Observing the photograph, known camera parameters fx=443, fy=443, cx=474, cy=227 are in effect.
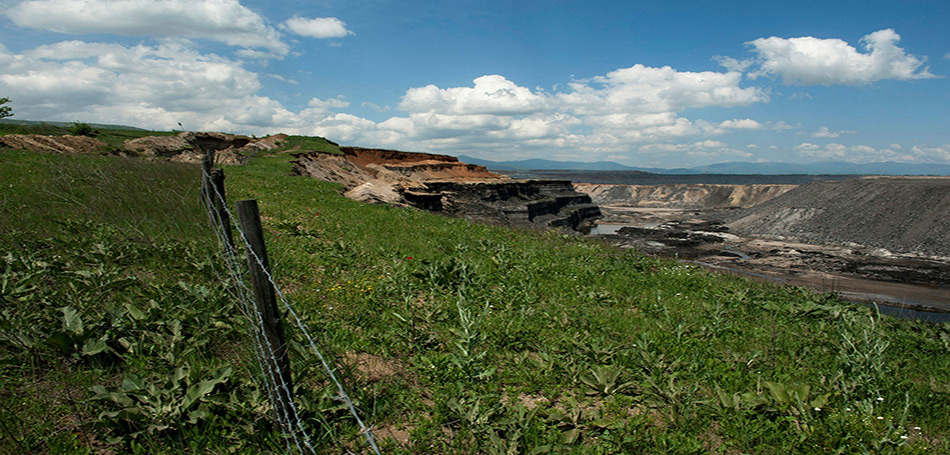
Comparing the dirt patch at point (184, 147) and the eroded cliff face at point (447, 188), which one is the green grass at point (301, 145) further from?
the dirt patch at point (184, 147)

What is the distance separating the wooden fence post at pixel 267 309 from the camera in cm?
284

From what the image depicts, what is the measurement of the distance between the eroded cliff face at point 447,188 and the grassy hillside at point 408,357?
14.8m

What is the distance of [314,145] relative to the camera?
119 ft

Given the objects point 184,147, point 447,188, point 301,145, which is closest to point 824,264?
point 447,188

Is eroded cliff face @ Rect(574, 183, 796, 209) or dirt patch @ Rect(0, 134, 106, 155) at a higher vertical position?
dirt patch @ Rect(0, 134, 106, 155)

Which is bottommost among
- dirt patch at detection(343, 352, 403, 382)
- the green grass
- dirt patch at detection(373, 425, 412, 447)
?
dirt patch at detection(373, 425, 412, 447)

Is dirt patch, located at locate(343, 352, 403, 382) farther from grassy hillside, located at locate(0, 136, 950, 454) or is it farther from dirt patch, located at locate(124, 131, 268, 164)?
dirt patch, located at locate(124, 131, 268, 164)

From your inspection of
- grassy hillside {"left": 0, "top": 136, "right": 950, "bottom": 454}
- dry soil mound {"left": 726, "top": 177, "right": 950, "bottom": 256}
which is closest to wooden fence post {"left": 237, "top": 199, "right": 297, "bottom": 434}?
grassy hillside {"left": 0, "top": 136, "right": 950, "bottom": 454}

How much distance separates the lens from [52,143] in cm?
1869

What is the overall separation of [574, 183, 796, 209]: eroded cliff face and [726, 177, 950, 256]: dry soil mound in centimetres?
2833

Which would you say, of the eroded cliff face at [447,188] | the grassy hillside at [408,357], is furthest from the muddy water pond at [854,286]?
the eroded cliff face at [447,188]

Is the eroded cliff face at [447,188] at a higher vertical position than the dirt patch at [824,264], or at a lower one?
higher

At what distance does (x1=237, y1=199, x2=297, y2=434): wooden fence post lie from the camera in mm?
2844

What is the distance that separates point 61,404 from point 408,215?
13.5m
